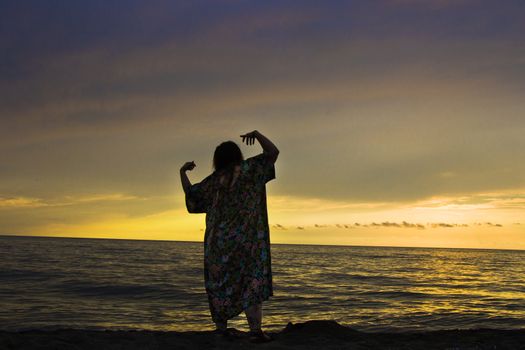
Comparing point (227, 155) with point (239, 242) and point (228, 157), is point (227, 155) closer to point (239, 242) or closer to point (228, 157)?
point (228, 157)

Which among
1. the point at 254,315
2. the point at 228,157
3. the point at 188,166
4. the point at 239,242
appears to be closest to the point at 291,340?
the point at 254,315

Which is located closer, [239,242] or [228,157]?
[239,242]

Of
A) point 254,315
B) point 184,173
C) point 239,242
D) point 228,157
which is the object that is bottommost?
point 254,315

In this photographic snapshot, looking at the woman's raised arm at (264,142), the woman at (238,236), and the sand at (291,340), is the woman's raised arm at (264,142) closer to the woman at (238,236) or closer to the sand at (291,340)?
the woman at (238,236)

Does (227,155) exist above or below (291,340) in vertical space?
above

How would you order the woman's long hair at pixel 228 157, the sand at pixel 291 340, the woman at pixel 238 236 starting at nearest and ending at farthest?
the sand at pixel 291 340 → the woman at pixel 238 236 → the woman's long hair at pixel 228 157

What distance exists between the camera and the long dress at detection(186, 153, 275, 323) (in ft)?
16.5

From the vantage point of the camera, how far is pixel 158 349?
4.80m

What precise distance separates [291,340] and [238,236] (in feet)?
4.65

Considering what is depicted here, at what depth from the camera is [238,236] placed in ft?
16.6

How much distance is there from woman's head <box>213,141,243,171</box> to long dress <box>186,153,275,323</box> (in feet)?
0.29

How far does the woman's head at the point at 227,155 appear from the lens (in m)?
5.15

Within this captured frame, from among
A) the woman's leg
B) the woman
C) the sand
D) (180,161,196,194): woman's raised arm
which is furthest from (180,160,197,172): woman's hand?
the sand

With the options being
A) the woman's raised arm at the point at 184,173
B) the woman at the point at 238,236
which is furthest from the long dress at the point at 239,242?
the woman's raised arm at the point at 184,173
